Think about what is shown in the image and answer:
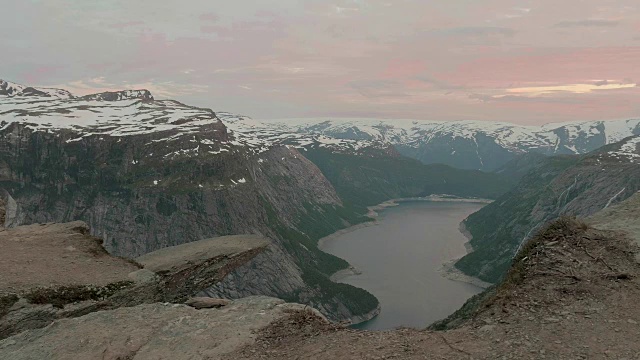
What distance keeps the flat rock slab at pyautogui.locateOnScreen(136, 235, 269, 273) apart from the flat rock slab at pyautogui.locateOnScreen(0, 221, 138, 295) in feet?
7.06

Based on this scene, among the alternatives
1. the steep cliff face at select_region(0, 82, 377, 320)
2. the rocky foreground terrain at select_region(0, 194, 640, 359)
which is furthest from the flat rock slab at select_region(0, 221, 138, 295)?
the steep cliff face at select_region(0, 82, 377, 320)

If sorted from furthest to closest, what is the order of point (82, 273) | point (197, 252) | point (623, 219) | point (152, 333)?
point (197, 252)
point (82, 273)
point (623, 219)
point (152, 333)

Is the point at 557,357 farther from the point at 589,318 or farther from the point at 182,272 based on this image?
the point at 182,272

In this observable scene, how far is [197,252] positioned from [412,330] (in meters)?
17.7

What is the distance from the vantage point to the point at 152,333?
59.7 feet

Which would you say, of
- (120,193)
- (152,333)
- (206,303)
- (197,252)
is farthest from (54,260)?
(120,193)

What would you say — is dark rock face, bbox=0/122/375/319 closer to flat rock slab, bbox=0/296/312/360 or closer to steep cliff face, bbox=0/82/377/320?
steep cliff face, bbox=0/82/377/320

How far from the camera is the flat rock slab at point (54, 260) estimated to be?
23.1 metres

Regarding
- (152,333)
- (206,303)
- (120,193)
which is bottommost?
(120,193)

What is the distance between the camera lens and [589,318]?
16250mm

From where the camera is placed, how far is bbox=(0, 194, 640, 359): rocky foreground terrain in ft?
50.7

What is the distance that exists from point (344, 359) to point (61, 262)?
18.5 meters

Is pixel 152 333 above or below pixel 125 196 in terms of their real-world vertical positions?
above

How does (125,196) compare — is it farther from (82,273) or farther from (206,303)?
(206,303)
